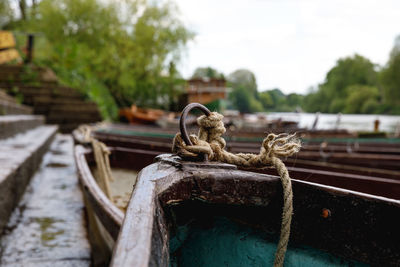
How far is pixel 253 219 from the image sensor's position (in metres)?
1.04

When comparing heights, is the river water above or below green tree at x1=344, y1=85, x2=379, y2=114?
below

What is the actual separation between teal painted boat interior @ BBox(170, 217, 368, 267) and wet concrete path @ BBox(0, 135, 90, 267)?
1.00 metres

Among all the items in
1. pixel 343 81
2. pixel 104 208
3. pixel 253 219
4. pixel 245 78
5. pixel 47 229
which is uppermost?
pixel 343 81

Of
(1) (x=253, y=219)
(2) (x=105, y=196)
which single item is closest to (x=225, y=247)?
(1) (x=253, y=219)

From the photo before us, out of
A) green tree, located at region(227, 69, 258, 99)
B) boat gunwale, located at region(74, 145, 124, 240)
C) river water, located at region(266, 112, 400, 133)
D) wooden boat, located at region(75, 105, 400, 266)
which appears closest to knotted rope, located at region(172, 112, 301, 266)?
wooden boat, located at region(75, 105, 400, 266)

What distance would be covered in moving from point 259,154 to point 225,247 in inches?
13.6

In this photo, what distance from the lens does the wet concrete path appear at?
179 centimetres

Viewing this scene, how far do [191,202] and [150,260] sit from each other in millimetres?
486

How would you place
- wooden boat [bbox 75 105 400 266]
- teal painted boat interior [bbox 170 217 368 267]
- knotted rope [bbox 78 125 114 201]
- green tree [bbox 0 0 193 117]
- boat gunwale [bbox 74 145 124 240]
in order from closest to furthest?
wooden boat [bbox 75 105 400 266] < teal painted boat interior [bbox 170 217 368 267] < boat gunwale [bbox 74 145 124 240] < knotted rope [bbox 78 125 114 201] < green tree [bbox 0 0 193 117]

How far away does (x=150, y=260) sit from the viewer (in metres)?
0.54

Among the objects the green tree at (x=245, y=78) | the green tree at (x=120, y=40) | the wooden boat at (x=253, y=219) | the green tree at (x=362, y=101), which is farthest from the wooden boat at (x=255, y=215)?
the green tree at (x=362, y=101)

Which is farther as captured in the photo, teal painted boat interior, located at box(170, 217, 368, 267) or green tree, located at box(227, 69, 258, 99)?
green tree, located at box(227, 69, 258, 99)

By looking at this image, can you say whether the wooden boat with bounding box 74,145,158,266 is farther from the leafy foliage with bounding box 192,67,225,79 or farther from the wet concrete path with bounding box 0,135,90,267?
the leafy foliage with bounding box 192,67,225,79

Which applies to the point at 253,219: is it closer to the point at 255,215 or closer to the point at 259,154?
the point at 255,215
